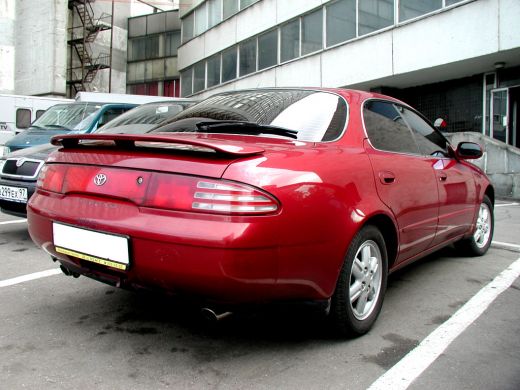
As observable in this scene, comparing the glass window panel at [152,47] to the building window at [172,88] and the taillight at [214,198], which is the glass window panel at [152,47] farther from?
the taillight at [214,198]

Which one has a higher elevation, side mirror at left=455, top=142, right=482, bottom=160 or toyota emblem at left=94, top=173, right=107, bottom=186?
side mirror at left=455, top=142, right=482, bottom=160

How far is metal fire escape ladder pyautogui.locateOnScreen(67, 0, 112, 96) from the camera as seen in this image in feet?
101

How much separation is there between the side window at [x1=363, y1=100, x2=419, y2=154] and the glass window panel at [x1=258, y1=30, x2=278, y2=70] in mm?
17575

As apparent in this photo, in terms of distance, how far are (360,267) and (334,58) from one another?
15535mm

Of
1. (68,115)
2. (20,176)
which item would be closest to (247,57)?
(68,115)

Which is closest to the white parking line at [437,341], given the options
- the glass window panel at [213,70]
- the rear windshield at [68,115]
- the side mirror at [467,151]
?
the side mirror at [467,151]

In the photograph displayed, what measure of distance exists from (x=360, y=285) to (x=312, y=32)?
16984mm

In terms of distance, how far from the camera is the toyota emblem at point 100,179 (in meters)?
2.44

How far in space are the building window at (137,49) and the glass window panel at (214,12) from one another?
9211mm

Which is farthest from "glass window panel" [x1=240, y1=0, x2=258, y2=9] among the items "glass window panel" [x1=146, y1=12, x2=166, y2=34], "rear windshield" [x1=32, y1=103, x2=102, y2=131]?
"rear windshield" [x1=32, y1=103, x2=102, y2=131]

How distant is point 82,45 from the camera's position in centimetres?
3112

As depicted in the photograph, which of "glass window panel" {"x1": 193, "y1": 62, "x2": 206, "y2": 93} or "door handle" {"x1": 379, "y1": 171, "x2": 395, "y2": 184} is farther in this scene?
"glass window panel" {"x1": 193, "y1": 62, "x2": 206, "y2": 93}

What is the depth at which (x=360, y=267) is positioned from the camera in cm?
274

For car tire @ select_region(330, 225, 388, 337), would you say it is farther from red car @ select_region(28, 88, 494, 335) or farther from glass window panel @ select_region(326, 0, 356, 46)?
glass window panel @ select_region(326, 0, 356, 46)
